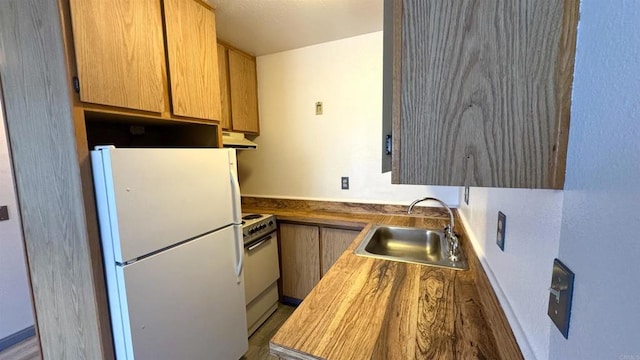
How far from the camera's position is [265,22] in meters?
1.91

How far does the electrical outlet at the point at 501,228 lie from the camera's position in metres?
0.81

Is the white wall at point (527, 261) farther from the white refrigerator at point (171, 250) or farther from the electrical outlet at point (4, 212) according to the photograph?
the electrical outlet at point (4, 212)

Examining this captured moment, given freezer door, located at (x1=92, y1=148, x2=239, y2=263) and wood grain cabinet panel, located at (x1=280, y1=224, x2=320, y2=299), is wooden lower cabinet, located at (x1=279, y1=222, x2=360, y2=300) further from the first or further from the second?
freezer door, located at (x1=92, y1=148, x2=239, y2=263)

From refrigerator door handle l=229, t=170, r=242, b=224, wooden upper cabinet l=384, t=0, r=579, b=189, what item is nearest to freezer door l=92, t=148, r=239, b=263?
refrigerator door handle l=229, t=170, r=242, b=224

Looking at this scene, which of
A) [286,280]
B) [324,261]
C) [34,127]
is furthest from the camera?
[286,280]

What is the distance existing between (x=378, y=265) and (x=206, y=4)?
1.88 m

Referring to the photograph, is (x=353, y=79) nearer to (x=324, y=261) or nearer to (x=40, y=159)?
(x=324, y=261)

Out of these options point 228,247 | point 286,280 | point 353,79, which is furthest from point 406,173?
point 286,280

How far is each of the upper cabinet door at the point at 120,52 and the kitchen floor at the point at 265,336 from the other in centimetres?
175

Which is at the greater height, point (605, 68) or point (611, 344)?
point (605, 68)

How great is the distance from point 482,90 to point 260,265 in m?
2.01

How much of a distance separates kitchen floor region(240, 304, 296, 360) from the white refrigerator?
0.67ft

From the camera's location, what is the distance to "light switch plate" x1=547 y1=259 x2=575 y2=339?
429 millimetres

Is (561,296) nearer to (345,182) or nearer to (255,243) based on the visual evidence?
(255,243)
